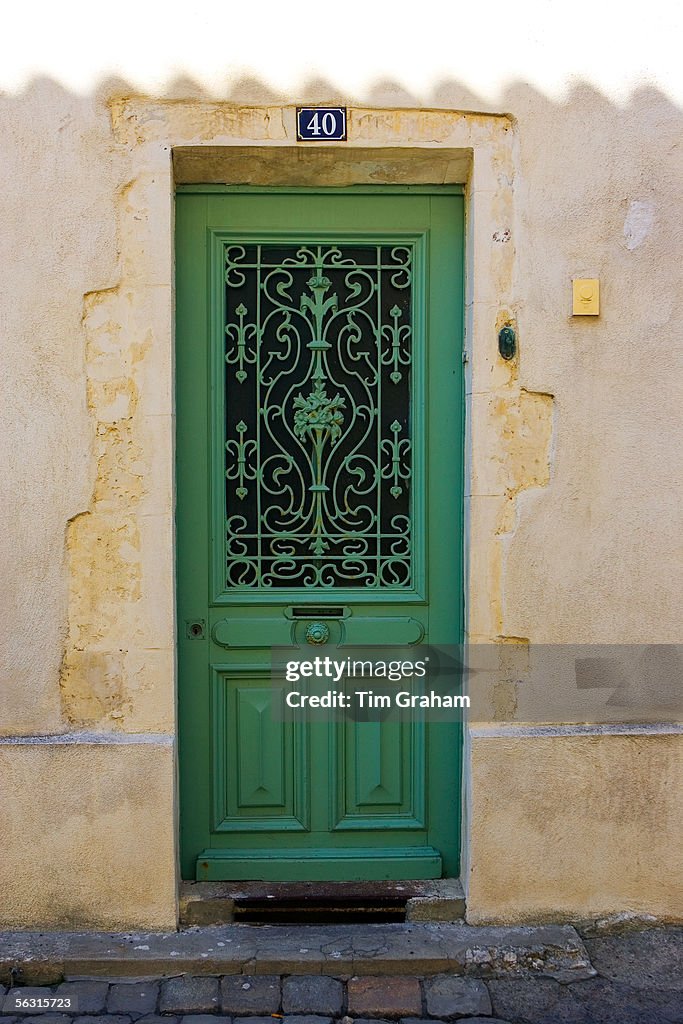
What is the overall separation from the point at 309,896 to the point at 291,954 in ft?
0.93

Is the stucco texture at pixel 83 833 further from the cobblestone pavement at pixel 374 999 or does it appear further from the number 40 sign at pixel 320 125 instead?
the number 40 sign at pixel 320 125

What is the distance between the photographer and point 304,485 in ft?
12.3

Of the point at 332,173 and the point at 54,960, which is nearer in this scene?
the point at 54,960

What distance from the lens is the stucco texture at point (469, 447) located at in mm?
3492

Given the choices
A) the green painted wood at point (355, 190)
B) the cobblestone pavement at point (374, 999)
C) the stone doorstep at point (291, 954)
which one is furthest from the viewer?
the green painted wood at point (355, 190)

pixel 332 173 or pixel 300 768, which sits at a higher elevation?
pixel 332 173

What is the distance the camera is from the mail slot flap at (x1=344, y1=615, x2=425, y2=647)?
12.4 ft

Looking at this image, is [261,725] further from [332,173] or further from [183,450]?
[332,173]

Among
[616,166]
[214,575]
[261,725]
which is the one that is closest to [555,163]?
[616,166]

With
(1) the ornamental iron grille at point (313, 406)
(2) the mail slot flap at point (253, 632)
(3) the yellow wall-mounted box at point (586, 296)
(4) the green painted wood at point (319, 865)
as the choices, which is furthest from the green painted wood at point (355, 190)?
(4) the green painted wood at point (319, 865)

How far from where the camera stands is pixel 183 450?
372cm

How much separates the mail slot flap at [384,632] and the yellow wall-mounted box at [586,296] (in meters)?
1.35

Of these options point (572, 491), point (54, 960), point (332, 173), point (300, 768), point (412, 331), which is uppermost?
point (332, 173)

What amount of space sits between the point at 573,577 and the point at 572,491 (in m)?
0.32
